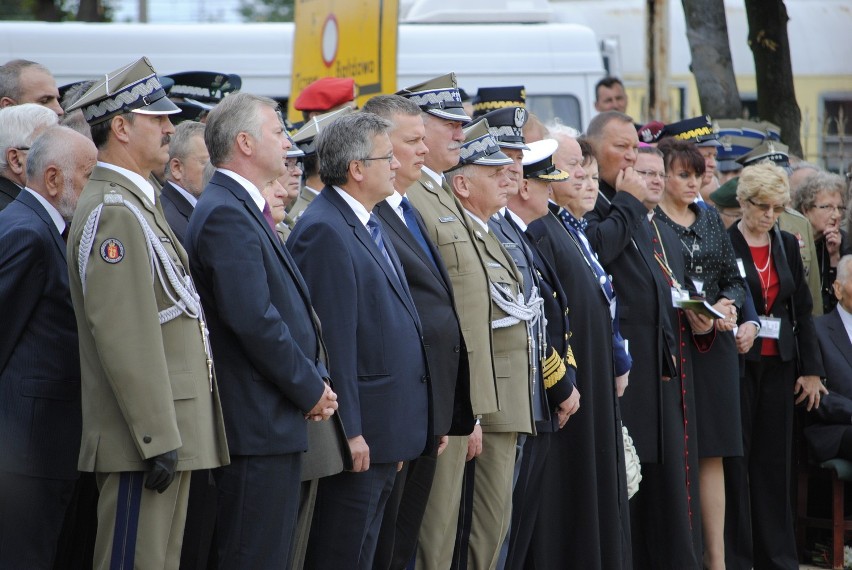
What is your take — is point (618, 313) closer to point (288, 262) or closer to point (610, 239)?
point (610, 239)

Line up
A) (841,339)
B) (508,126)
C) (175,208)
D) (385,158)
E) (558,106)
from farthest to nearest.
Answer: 1. (558,106)
2. (841,339)
3. (508,126)
4. (175,208)
5. (385,158)

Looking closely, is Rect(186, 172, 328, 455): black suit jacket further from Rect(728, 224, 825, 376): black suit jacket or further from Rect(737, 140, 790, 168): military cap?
Rect(737, 140, 790, 168): military cap

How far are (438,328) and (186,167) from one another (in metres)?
1.47

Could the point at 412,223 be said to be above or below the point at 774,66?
above

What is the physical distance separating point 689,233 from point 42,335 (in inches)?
155

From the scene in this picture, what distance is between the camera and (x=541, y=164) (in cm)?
589

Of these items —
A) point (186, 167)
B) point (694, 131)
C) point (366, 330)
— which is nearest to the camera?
point (366, 330)

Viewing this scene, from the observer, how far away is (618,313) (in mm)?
6492

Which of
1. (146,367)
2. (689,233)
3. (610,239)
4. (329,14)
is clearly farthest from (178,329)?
(329,14)

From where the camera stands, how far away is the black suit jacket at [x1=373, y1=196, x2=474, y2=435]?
4.88m

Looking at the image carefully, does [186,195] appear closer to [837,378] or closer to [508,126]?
[508,126]

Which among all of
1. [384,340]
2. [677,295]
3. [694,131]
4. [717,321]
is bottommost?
[717,321]

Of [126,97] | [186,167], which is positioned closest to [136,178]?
[126,97]

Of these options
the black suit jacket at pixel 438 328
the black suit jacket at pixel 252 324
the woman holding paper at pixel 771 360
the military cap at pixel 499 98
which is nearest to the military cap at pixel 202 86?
the military cap at pixel 499 98
